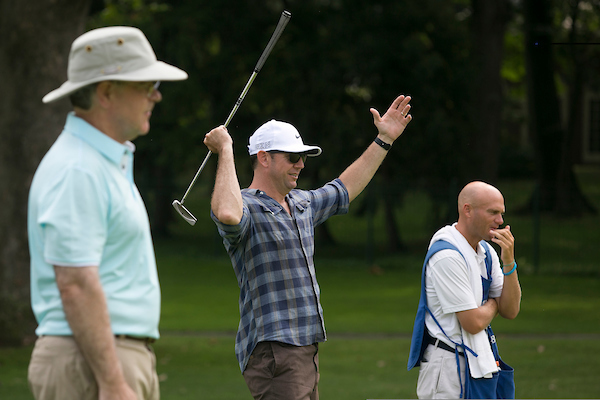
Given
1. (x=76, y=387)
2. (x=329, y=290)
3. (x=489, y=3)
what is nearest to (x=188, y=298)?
(x=329, y=290)

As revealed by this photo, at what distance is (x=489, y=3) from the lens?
20.2 meters

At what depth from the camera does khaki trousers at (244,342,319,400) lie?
404 centimetres

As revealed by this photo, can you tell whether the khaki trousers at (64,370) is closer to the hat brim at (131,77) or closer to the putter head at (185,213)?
the hat brim at (131,77)

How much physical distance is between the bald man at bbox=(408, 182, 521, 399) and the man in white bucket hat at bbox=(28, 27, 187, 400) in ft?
6.12

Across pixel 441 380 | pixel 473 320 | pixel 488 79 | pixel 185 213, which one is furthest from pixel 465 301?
pixel 488 79

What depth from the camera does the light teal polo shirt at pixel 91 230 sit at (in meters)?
2.48

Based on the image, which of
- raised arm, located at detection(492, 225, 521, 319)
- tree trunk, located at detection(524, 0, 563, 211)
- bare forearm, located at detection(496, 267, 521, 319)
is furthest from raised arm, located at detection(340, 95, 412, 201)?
tree trunk, located at detection(524, 0, 563, 211)

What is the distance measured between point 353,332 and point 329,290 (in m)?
4.14

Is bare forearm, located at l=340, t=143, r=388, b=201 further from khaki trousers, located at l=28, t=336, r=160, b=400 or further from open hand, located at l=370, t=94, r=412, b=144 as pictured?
khaki trousers, located at l=28, t=336, r=160, b=400

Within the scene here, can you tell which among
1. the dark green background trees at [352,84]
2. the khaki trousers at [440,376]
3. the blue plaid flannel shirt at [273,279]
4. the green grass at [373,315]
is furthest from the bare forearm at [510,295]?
the dark green background trees at [352,84]

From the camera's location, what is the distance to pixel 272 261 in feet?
13.6

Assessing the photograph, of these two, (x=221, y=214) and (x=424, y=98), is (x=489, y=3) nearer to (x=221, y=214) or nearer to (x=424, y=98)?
(x=424, y=98)

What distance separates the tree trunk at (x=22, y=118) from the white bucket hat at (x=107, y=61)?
7.14m

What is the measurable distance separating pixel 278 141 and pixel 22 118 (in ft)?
20.1
